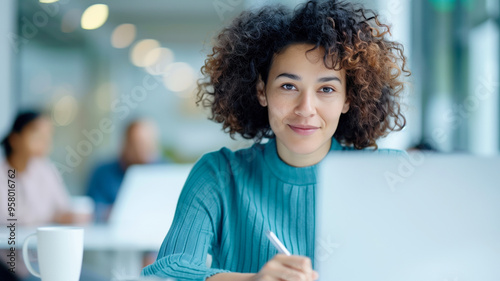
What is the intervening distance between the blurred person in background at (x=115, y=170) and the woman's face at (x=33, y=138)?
0.55 m

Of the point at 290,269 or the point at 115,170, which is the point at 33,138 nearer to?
the point at 115,170

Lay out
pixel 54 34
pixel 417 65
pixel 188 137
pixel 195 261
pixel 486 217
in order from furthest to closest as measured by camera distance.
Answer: pixel 188 137 → pixel 54 34 → pixel 417 65 → pixel 195 261 → pixel 486 217

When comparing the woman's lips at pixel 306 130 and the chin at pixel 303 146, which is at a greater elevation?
the woman's lips at pixel 306 130

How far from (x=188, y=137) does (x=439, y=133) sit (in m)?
3.44

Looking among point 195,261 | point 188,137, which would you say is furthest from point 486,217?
point 188,137

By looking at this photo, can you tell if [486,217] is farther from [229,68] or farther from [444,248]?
[229,68]

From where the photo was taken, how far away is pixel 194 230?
131 centimetres

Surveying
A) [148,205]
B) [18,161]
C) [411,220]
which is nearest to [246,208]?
[411,220]

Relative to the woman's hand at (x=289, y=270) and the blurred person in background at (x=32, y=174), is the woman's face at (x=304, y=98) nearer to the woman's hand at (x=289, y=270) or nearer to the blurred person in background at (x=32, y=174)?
the woman's hand at (x=289, y=270)

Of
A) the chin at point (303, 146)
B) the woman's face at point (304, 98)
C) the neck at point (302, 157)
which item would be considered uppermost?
the woman's face at point (304, 98)

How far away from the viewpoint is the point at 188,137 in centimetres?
676

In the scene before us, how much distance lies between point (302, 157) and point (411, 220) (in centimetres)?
55

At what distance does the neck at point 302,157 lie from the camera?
4.66 ft

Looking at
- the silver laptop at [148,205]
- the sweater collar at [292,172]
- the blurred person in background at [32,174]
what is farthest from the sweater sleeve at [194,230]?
the blurred person in background at [32,174]
